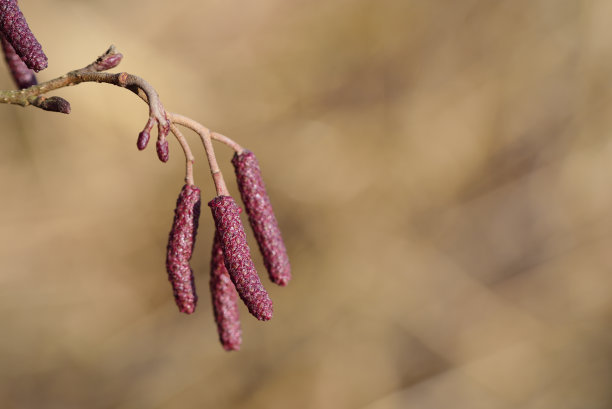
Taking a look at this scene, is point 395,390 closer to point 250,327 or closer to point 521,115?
point 250,327

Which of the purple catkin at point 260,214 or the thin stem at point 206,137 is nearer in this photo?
the thin stem at point 206,137

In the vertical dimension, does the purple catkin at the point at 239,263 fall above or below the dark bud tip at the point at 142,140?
below

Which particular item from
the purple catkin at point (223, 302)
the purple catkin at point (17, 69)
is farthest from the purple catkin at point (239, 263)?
the purple catkin at point (17, 69)

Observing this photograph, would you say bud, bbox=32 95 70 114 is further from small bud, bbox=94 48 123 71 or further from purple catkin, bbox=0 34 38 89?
purple catkin, bbox=0 34 38 89

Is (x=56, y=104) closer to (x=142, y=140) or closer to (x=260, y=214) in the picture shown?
(x=142, y=140)

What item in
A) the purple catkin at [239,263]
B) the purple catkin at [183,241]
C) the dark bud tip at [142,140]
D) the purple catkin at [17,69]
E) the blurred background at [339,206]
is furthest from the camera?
the blurred background at [339,206]

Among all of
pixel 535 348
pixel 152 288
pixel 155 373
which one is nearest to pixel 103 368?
pixel 155 373

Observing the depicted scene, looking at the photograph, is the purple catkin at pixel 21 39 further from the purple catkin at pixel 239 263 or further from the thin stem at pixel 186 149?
the purple catkin at pixel 239 263
